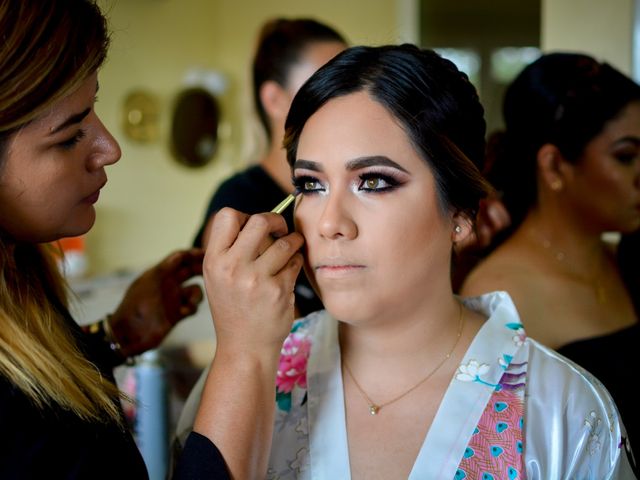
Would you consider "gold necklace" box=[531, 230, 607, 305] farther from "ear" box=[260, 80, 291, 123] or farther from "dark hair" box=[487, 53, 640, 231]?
"ear" box=[260, 80, 291, 123]

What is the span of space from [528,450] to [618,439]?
0.51 ft

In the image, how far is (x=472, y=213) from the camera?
1.13 meters

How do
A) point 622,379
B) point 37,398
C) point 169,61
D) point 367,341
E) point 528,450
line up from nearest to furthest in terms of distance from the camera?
1. point 37,398
2. point 528,450
3. point 367,341
4. point 622,379
5. point 169,61

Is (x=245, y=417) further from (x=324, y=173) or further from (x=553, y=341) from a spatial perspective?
(x=553, y=341)

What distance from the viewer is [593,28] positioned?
8.39 feet

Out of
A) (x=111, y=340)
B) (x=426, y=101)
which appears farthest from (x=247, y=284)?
(x=111, y=340)

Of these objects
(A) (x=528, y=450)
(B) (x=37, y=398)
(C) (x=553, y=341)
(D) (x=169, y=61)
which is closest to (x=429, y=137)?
(A) (x=528, y=450)

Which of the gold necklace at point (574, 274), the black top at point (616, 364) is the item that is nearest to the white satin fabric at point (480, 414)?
the black top at point (616, 364)

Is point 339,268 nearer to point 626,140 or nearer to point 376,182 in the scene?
point 376,182

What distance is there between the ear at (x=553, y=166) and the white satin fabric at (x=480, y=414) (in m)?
0.66

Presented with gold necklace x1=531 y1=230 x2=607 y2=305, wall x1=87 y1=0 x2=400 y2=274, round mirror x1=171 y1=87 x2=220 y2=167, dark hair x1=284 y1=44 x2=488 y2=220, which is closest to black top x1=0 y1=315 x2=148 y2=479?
dark hair x1=284 y1=44 x2=488 y2=220

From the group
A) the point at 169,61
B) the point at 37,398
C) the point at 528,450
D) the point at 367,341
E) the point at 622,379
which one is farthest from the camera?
the point at 169,61

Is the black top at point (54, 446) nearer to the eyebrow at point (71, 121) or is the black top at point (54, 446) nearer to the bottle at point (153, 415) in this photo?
the eyebrow at point (71, 121)

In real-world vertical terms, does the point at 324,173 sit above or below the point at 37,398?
above
